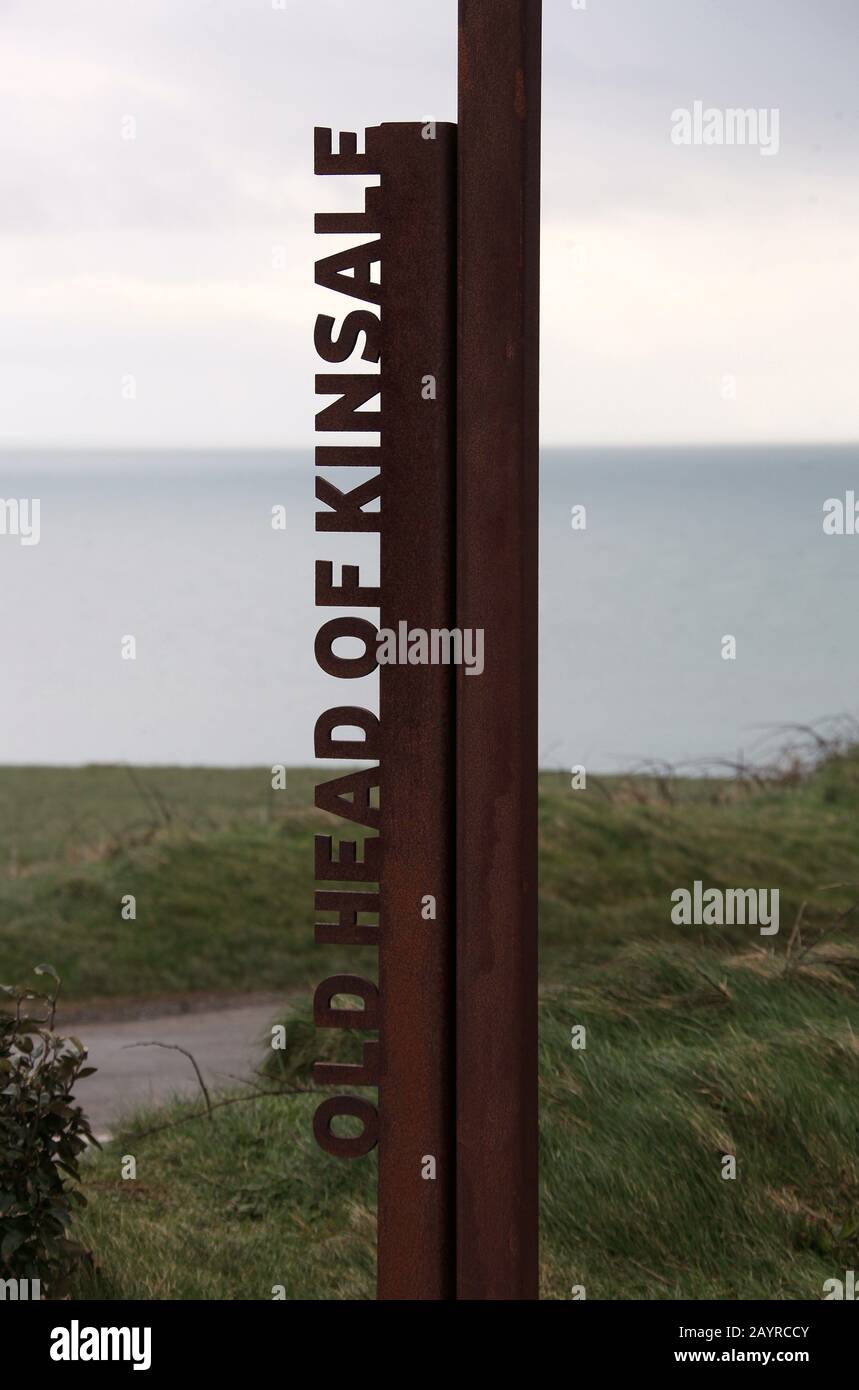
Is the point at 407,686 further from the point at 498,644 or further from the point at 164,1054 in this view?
the point at 164,1054

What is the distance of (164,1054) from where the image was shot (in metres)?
6.31

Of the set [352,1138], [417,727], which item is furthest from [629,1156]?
[417,727]

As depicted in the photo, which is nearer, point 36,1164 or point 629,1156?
point 36,1164

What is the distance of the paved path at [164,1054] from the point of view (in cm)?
544

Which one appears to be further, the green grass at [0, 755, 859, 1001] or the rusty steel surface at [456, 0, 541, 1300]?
the green grass at [0, 755, 859, 1001]

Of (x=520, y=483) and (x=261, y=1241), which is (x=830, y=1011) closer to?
(x=261, y=1241)

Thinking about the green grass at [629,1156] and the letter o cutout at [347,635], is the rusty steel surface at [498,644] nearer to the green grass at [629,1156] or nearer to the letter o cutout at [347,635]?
the letter o cutout at [347,635]

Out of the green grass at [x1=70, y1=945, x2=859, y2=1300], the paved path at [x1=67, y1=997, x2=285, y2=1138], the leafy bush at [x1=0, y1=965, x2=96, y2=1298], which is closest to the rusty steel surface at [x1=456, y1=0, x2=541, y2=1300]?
the leafy bush at [x1=0, y1=965, x2=96, y2=1298]

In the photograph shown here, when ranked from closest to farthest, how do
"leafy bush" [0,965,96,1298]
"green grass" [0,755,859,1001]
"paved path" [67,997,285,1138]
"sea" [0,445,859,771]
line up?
"leafy bush" [0,965,96,1298], "paved path" [67,997,285,1138], "green grass" [0,755,859,1001], "sea" [0,445,859,771]

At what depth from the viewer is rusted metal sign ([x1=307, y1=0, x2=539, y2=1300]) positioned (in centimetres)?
271

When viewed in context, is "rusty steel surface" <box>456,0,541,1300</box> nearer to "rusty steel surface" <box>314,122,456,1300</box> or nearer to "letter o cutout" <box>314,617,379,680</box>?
"rusty steel surface" <box>314,122,456,1300</box>

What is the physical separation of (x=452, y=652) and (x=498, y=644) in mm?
90

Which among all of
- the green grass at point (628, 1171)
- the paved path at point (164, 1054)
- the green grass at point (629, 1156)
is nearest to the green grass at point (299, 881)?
the green grass at point (629, 1156)
